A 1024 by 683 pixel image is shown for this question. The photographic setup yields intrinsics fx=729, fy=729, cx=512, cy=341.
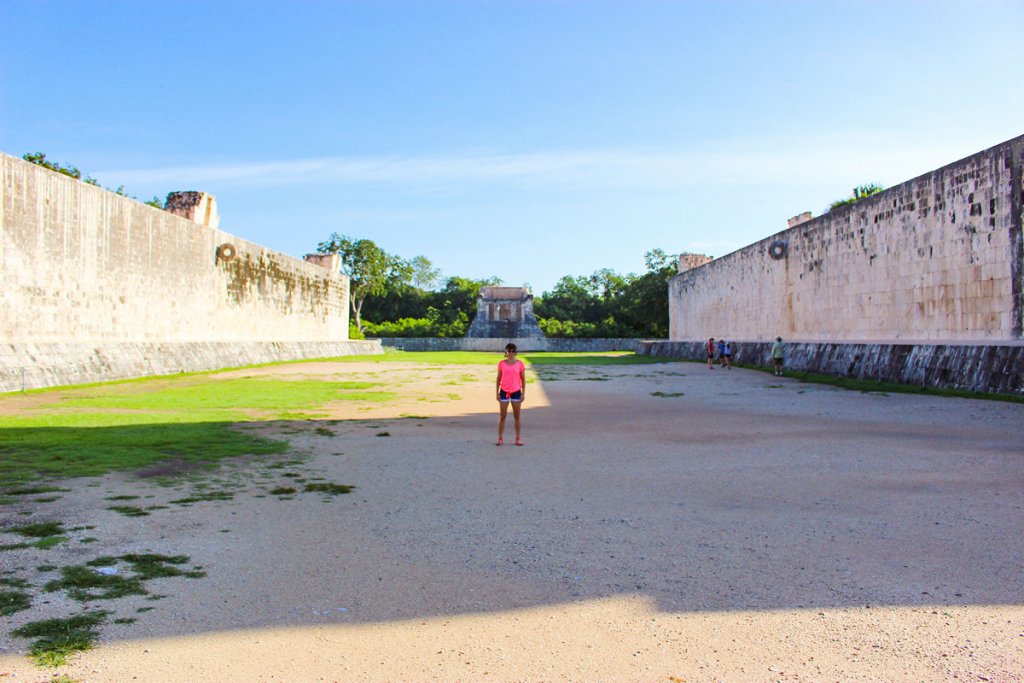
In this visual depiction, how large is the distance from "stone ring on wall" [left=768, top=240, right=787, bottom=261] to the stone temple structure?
2639 centimetres

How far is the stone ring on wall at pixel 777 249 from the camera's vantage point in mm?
22984

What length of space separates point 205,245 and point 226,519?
1819 cm

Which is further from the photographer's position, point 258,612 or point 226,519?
point 226,519

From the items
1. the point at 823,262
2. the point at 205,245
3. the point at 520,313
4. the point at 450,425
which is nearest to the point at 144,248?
the point at 205,245

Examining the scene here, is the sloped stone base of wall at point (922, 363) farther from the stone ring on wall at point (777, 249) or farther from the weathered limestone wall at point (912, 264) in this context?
the stone ring on wall at point (777, 249)

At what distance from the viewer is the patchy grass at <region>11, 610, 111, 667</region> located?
8.29 feet

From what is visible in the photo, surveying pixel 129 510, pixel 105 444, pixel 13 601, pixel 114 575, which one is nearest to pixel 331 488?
pixel 129 510

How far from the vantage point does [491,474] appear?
6016mm

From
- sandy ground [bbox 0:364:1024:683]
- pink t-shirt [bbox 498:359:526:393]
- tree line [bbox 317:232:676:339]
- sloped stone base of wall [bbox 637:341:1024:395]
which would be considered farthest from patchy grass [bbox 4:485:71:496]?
tree line [bbox 317:232:676:339]

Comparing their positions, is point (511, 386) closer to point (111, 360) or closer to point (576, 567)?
point (576, 567)

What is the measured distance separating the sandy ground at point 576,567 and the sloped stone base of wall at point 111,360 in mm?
7689

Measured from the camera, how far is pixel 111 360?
48.5 ft

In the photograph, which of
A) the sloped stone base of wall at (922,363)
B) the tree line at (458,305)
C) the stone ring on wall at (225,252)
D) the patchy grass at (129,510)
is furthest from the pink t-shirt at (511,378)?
the tree line at (458,305)

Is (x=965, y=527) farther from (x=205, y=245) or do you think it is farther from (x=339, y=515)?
(x=205, y=245)
